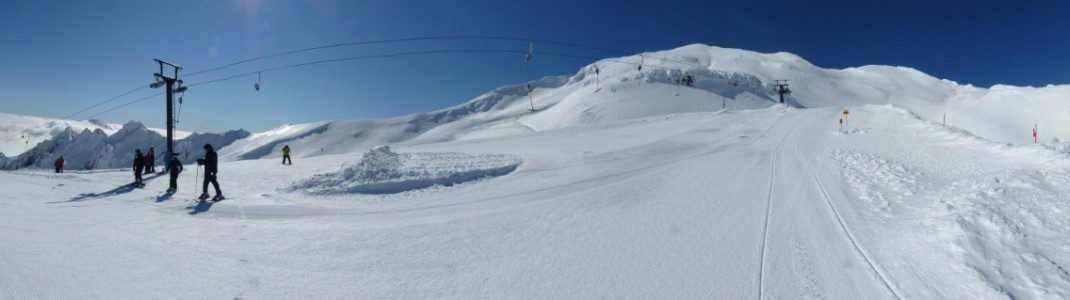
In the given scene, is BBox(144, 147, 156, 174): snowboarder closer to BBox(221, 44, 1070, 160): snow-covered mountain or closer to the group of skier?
the group of skier

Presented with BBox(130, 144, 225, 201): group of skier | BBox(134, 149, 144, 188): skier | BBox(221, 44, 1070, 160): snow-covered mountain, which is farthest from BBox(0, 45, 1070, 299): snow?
BBox(221, 44, 1070, 160): snow-covered mountain

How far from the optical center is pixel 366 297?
4246mm

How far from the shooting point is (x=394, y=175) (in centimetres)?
1046

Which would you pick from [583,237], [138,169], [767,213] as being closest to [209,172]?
[138,169]

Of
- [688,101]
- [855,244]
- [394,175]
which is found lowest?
[855,244]

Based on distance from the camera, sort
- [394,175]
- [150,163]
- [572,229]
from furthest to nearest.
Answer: [150,163] → [394,175] → [572,229]

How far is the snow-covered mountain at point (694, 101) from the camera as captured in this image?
5884 centimetres

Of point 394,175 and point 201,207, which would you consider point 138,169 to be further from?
point 394,175

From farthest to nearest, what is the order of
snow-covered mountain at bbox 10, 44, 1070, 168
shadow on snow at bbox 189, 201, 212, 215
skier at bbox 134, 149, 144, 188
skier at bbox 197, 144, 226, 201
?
snow-covered mountain at bbox 10, 44, 1070, 168 < skier at bbox 134, 149, 144, 188 < skier at bbox 197, 144, 226, 201 < shadow on snow at bbox 189, 201, 212, 215

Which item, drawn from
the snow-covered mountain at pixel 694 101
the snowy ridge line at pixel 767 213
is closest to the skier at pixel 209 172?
the snowy ridge line at pixel 767 213

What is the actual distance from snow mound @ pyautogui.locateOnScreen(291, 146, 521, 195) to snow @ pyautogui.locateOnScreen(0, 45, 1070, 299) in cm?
6

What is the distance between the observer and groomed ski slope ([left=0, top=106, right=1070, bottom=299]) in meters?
4.42

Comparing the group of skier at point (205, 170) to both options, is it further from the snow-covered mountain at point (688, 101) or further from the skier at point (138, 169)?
the snow-covered mountain at point (688, 101)

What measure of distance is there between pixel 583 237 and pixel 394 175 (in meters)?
6.07
